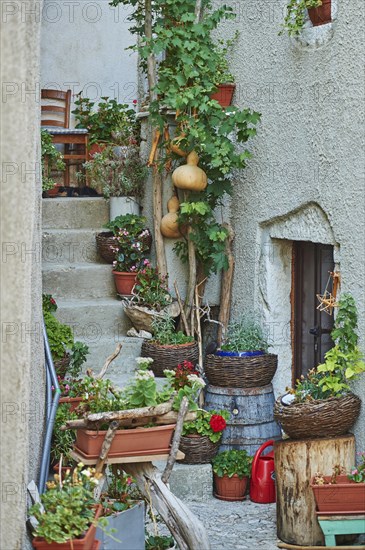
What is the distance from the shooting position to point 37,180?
6.12 metres

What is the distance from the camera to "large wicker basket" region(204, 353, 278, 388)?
7977 millimetres

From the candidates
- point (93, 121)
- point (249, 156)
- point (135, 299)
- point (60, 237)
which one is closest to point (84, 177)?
point (93, 121)

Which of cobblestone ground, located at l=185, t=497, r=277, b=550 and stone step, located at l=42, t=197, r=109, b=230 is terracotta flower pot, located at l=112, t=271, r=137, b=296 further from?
cobblestone ground, located at l=185, t=497, r=277, b=550

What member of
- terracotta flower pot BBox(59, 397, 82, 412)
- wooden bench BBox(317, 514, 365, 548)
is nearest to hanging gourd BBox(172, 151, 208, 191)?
terracotta flower pot BBox(59, 397, 82, 412)

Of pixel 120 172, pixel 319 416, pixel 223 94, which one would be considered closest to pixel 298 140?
pixel 223 94

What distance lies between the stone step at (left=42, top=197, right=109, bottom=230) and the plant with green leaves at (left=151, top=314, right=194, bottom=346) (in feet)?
5.30

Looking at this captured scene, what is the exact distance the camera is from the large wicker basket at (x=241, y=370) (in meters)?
→ 7.98

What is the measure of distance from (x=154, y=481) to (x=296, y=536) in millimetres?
1283

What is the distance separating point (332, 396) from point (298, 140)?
1954 mm

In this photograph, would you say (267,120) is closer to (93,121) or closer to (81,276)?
(81,276)

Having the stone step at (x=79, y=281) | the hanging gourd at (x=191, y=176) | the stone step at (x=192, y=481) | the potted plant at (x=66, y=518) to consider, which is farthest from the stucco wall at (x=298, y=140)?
the potted plant at (x=66, y=518)

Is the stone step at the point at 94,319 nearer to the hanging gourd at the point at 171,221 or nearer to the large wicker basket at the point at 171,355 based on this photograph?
the large wicker basket at the point at 171,355

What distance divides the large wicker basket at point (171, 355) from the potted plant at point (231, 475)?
931 mm

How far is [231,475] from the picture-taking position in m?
7.69
